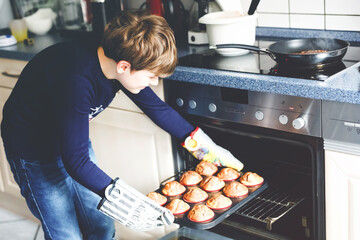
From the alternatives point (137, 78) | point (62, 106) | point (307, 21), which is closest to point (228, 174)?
point (137, 78)

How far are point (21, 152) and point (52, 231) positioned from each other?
0.30 m

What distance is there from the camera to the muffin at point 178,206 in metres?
1.61

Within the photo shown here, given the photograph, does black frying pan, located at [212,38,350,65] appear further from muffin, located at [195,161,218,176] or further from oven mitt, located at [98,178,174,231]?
oven mitt, located at [98,178,174,231]

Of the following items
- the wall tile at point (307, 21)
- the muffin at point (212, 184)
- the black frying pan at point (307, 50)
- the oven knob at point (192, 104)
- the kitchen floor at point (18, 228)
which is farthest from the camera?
the kitchen floor at point (18, 228)

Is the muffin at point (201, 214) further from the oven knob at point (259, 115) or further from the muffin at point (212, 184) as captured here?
the oven knob at point (259, 115)

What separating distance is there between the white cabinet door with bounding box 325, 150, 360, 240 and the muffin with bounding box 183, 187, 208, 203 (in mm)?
387

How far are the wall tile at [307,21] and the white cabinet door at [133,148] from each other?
0.73 meters

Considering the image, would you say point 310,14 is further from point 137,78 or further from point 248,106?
point 137,78

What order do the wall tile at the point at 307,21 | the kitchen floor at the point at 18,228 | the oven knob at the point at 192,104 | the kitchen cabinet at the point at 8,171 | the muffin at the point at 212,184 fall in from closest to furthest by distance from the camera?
the muffin at the point at 212,184 < the oven knob at the point at 192,104 < the wall tile at the point at 307,21 < the kitchen cabinet at the point at 8,171 < the kitchen floor at the point at 18,228

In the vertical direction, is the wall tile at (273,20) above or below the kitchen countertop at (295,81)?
above

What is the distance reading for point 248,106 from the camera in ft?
5.54

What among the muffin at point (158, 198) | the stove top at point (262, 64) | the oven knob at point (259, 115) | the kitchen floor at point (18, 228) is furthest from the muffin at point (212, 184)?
the kitchen floor at point (18, 228)

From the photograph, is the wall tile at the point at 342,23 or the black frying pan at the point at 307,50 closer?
the black frying pan at the point at 307,50

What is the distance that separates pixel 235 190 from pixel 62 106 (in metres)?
0.61
